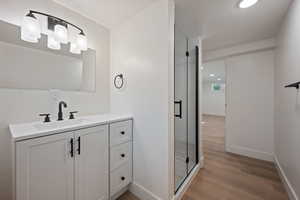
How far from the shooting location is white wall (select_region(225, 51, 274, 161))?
7.86 feet

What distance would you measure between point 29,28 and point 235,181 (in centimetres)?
311

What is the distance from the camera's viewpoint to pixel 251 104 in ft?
8.46

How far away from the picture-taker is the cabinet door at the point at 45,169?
0.83m

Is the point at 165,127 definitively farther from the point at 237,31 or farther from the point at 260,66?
the point at 260,66

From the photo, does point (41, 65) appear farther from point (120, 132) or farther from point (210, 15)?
point (210, 15)

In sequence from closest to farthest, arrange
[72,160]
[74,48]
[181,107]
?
[72,160] < [74,48] < [181,107]

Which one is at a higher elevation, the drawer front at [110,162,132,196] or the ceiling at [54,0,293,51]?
the ceiling at [54,0,293,51]

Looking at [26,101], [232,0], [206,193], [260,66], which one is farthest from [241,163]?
[26,101]

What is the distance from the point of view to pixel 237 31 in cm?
202

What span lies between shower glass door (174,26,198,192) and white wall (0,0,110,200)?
3.85 ft

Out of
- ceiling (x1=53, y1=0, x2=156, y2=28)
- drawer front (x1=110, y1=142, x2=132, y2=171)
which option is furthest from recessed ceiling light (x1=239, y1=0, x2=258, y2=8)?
drawer front (x1=110, y1=142, x2=132, y2=171)

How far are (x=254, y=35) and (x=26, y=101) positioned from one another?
3.43 metres

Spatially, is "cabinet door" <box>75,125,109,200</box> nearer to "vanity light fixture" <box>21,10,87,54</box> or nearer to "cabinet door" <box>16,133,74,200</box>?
"cabinet door" <box>16,133,74,200</box>

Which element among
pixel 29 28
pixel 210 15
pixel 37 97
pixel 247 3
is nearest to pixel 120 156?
pixel 37 97
